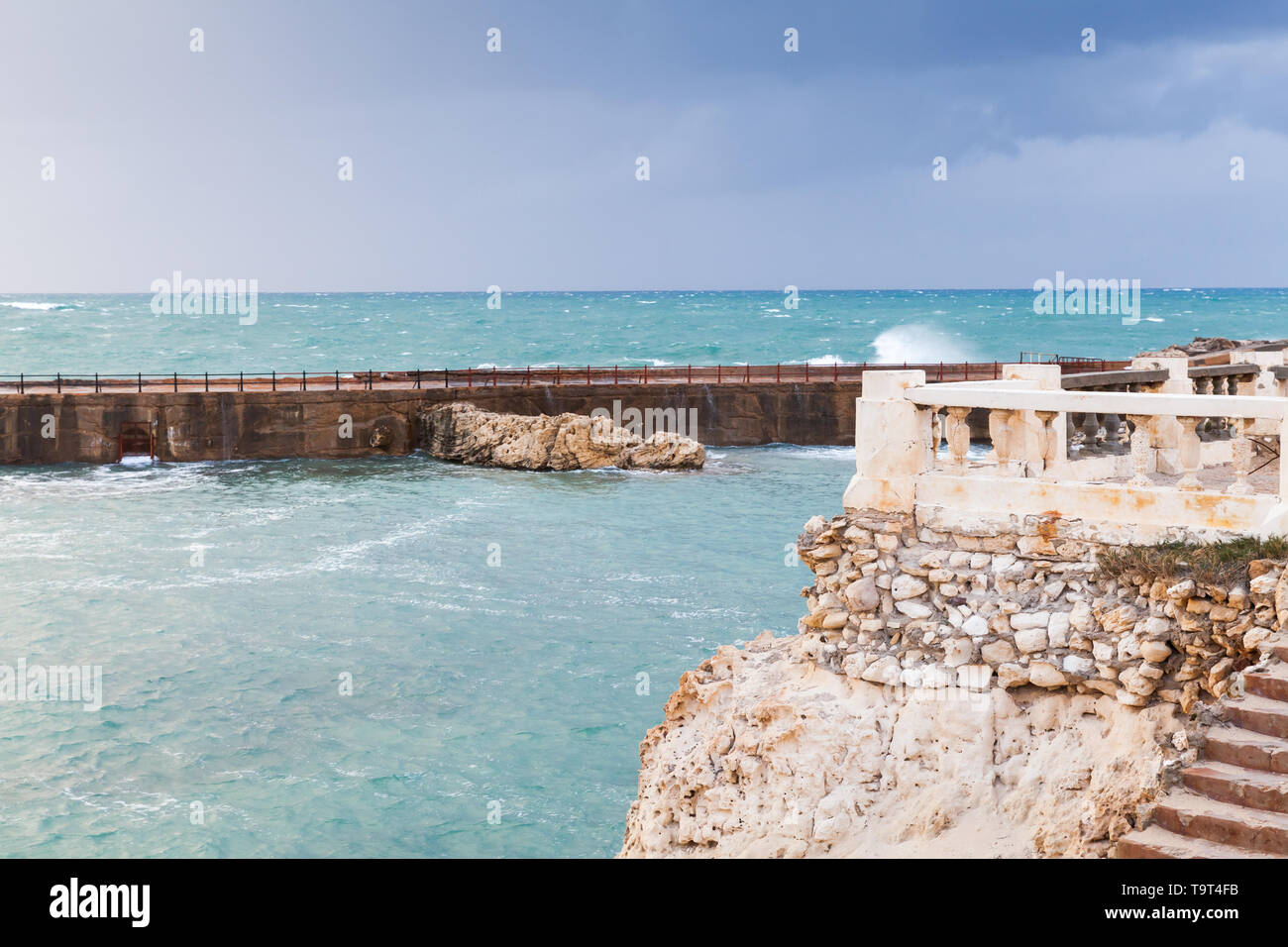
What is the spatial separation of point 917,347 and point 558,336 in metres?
34.1

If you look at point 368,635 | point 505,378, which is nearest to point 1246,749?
point 368,635

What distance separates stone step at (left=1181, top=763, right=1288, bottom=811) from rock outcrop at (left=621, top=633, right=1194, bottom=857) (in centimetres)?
15

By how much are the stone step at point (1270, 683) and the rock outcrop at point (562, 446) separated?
28.8 m

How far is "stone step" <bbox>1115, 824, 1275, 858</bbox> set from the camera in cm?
511

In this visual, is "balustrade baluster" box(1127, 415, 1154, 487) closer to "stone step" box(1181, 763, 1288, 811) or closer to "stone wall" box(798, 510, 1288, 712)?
"stone wall" box(798, 510, 1288, 712)

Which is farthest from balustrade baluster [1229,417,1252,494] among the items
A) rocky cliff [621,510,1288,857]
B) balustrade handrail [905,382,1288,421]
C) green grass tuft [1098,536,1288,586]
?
rocky cliff [621,510,1288,857]

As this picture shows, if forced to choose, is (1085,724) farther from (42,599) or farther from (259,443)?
(259,443)

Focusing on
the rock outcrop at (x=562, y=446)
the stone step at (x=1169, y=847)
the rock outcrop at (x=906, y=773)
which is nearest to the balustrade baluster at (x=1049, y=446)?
the rock outcrop at (x=906, y=773)

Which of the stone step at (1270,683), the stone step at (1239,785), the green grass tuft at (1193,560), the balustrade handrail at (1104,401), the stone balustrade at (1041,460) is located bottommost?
the stone step at (1239,785)

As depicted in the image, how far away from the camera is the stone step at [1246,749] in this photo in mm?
5340

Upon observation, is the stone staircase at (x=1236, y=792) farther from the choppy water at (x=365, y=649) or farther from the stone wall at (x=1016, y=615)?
the choppy water at (x=365, y=649)

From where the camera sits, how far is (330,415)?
37969mm
